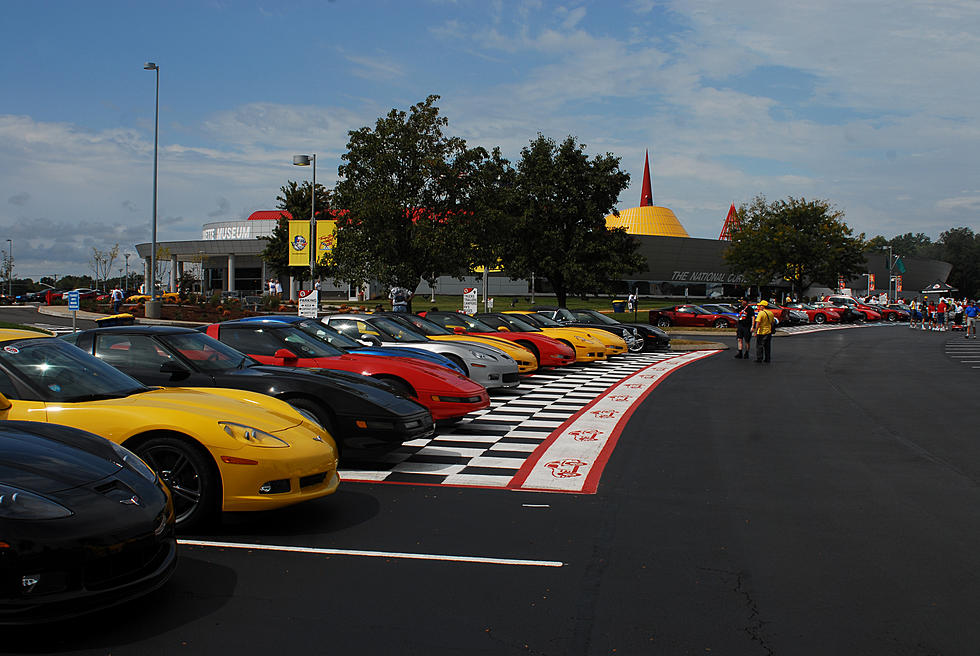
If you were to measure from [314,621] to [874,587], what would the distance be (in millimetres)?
3081

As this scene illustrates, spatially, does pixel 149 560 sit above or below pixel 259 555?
above

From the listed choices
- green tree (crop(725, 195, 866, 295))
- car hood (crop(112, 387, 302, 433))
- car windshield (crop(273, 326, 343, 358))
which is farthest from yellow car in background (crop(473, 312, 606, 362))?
green tree (crop(725, 195, 866, 295))

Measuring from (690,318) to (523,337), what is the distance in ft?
81.2

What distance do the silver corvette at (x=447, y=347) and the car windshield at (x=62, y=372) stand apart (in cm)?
668

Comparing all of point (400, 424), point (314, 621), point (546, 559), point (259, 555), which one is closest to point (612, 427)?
point (400, 424)

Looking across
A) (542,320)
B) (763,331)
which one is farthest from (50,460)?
(763,331)

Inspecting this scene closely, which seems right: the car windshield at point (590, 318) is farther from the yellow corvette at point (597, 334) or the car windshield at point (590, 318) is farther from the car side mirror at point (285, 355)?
the car side mirror at point (285, 355)

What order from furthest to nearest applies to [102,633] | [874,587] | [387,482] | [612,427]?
[612,427]
[387,482]
[874,587]
[102,633]

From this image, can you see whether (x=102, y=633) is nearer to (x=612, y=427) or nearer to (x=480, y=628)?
(x=480, y=628)

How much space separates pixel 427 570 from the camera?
15.0 ft

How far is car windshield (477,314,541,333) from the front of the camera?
61.1ft

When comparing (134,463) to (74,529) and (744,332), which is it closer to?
(74,529)

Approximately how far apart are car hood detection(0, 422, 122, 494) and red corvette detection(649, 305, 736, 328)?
121 ft

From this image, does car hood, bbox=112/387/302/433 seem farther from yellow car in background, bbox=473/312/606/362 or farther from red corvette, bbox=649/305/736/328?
red corvette, bbox=649/305/736/328
